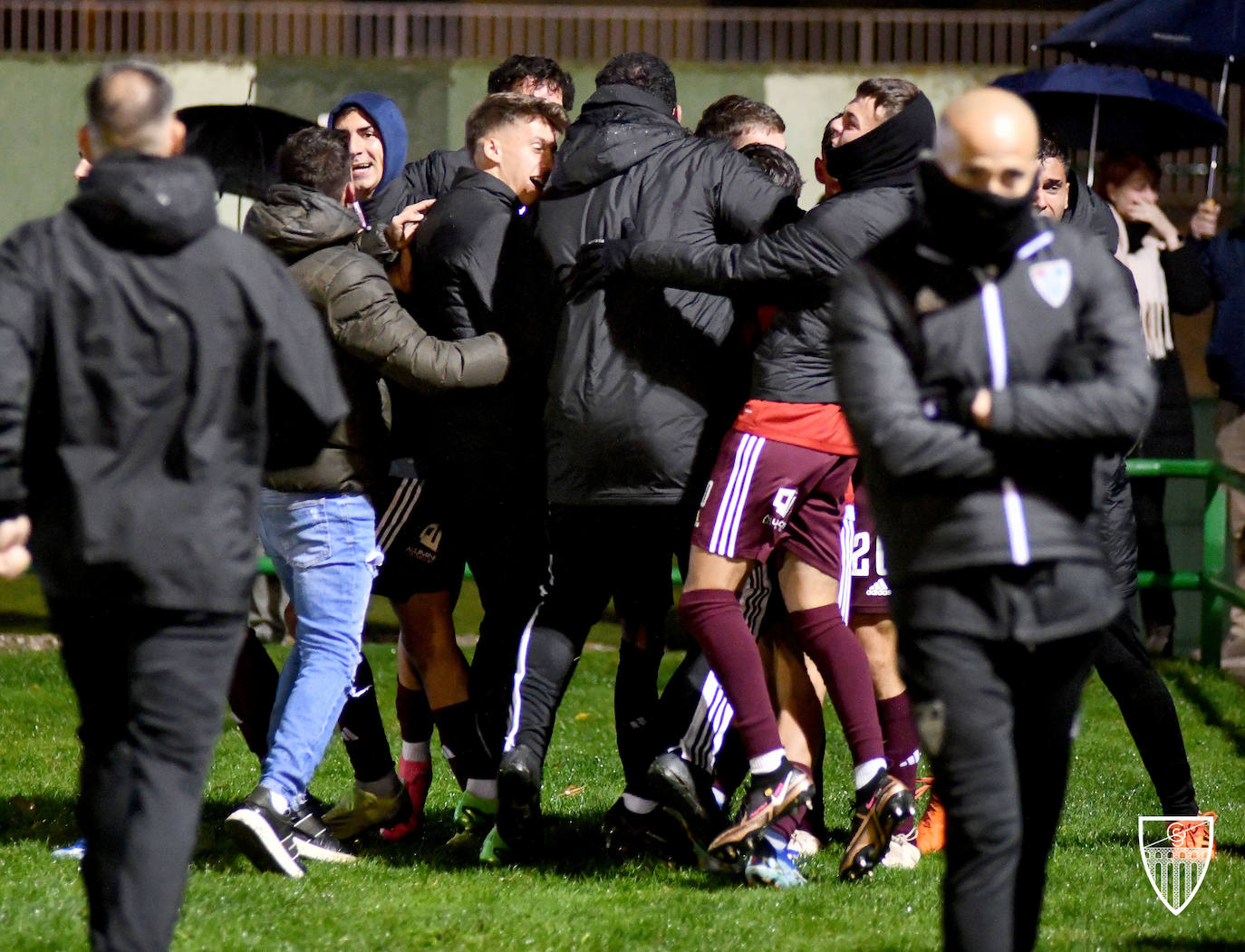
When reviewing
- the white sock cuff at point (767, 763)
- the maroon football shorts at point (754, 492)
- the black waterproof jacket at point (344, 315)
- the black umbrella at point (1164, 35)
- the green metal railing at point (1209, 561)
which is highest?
the black umbrella at point (1164, 35)

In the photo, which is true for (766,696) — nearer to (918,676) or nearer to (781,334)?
(781,334)

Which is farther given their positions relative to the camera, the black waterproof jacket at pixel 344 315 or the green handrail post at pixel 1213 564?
the green handrail post at pixel 1213 564

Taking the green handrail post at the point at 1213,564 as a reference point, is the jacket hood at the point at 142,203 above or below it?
above

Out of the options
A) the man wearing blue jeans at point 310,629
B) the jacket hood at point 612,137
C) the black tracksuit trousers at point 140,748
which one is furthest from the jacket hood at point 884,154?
the black tracksuit trousers at point 140,748

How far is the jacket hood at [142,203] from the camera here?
3303 millimetres

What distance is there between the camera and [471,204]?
17.3 feet

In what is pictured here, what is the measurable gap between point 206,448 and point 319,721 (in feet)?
5.62

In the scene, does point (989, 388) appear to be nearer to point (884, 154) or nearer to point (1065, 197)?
point (884, 154)

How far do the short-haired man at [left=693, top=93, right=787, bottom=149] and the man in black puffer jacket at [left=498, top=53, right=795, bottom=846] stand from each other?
93 cm

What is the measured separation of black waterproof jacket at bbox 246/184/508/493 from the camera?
196 inches

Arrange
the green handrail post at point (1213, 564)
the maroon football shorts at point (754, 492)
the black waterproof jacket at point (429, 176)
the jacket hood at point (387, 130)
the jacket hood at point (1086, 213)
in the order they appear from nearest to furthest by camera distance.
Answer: the maroon football shorts at point (754, 492)
the jacket hood at point (1086, 213)
the black waterproof jacket at point (429, 176)
the jacket hood at point (387, 130)
the green handrail post at point (1213, 564)

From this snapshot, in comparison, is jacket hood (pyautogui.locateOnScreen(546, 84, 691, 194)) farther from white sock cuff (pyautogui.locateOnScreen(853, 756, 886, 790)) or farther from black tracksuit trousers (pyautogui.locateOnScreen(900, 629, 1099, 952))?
black tracksuit trousers (pyautogui.locateOnScreen(900, 629, 1099, 952))

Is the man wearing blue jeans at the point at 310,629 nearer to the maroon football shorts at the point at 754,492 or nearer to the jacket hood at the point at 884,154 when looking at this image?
the maroon football shorts at the point at 754,492

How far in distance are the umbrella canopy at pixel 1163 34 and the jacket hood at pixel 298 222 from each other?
5401mm
